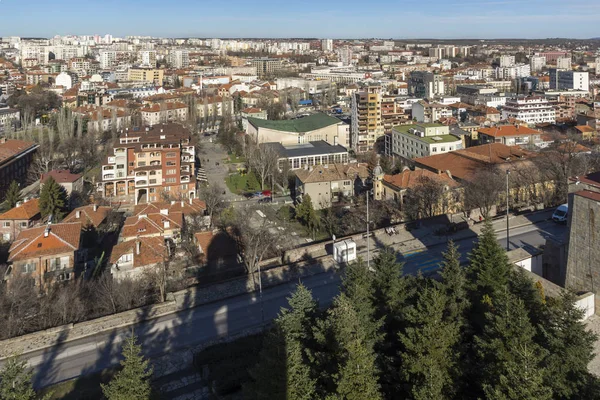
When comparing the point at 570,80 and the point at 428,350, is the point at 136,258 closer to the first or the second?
the point at 428,350

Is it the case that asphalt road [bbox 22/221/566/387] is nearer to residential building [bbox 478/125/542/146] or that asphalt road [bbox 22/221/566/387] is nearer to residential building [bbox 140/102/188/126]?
residential building [bbox 478/125/542/146]

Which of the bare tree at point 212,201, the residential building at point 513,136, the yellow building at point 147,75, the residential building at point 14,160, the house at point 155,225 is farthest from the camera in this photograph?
the yellow building at point 147,75

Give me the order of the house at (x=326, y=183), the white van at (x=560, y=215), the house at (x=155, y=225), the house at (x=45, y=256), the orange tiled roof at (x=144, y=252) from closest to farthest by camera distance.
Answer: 1. the orange tiled roof at (x=144, y=252)
2. the house at (x=45, y=256)
3. the white van at (x=560, y=215)
4. the house at (x=155, y=225)
5. the house at (x=326, y=183)

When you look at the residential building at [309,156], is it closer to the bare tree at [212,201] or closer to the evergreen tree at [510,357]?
the bare tree at [212,201]

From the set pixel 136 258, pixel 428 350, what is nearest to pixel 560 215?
pixel 428 350

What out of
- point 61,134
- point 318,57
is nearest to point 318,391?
point 61,134

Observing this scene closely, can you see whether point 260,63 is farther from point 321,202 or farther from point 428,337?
point 428,337

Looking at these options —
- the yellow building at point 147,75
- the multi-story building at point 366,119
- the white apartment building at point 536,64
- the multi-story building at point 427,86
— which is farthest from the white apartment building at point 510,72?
the yellow building at point 147,75
